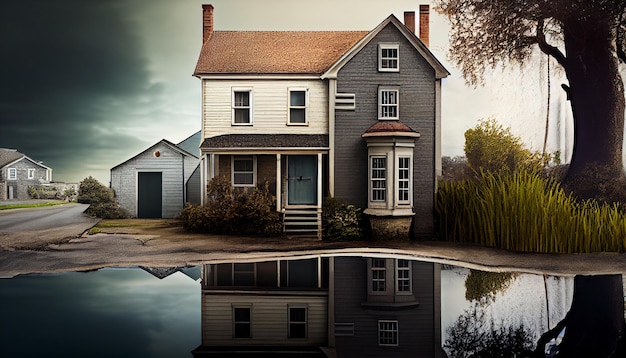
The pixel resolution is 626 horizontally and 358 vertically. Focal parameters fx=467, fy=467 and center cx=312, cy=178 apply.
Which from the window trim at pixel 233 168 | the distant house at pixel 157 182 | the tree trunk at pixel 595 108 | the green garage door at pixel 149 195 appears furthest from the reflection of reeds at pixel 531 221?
the green garage door at pixel 149 195

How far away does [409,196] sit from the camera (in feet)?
36.3

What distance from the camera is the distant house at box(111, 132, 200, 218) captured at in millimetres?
13227

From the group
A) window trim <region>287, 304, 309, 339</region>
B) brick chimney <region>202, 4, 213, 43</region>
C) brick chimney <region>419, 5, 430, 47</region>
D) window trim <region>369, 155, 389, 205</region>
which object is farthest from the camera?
brick chimney <region>202, 4, 213, 43</region>

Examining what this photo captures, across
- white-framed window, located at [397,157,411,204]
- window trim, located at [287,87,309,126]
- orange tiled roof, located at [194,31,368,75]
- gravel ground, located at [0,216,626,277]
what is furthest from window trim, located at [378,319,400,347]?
orange tiled roof, located at [194,31,368,75]

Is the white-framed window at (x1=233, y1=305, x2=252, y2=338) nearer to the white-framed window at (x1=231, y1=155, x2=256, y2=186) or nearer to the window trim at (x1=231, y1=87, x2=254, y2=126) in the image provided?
the white-framed window at (x1=231, y1=155, x2=256, y2=186)

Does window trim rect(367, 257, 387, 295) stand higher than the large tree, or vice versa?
the large tree

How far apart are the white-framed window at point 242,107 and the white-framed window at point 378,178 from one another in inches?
131

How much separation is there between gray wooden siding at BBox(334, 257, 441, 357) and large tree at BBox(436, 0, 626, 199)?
7.46m

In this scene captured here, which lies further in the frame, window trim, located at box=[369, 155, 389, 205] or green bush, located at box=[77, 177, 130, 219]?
green bush, located at box=[77, 177, 130, 219]

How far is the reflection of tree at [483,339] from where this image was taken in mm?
3476

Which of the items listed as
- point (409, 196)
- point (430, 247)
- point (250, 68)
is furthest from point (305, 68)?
point (430, 247)

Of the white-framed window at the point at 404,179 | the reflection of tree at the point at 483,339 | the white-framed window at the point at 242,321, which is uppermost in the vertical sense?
the white-framed window at the point at 404,179

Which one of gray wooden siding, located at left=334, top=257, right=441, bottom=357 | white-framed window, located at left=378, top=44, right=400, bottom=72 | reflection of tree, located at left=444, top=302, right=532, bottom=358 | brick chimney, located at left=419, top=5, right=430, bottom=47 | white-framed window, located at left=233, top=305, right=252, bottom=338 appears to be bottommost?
white-framed window, located at left=233, top=305, right=252, bottom=338

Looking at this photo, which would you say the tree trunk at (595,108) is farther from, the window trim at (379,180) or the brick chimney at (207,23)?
the brick chimney at (207,23)
